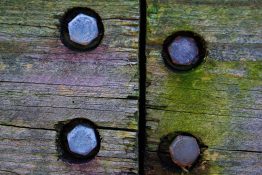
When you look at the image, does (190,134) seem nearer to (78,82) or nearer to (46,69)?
(78,82)

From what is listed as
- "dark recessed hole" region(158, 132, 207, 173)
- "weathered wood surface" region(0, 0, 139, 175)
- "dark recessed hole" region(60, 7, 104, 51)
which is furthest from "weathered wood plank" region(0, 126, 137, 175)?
"dark recessed hole" region(60, 7, 104, 51)

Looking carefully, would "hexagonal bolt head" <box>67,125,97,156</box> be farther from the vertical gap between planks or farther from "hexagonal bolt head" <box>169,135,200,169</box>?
"hexagonal bolt head" <box>169,135,200,169</box>

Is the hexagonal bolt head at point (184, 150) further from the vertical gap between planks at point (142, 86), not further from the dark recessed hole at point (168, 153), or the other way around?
the vertical gap between planks at point (142, 86)

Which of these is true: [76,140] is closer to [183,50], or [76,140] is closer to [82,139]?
[82,139]

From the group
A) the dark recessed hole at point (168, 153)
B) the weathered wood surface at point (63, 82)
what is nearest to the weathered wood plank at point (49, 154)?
the weathered wood surface at point (63, 82)

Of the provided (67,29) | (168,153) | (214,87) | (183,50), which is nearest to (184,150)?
(168,153)

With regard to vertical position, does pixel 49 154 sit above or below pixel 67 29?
below
